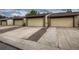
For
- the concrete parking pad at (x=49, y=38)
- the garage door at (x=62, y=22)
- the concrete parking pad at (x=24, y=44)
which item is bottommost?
the concrete parking pad at (x=24, y=44)

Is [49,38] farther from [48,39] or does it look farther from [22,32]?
[22,32]

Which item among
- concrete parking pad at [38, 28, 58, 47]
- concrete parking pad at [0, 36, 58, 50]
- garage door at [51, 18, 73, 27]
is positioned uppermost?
garage door at [51, 18, 73, 27]

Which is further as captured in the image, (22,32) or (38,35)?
(22,32)

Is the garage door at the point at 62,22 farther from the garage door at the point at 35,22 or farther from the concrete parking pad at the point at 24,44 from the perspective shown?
the concrete parking pad at the point at 24,44

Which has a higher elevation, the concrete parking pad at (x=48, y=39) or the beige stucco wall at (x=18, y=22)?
the beige stucco wall at (x=18, y=22)

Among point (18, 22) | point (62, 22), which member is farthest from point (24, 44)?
point (62, 22)

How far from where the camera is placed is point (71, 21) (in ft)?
6.21

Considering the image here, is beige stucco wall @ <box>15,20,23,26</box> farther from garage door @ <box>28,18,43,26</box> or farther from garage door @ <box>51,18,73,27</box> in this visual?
garage door @ <box>51,18,73,27</box>

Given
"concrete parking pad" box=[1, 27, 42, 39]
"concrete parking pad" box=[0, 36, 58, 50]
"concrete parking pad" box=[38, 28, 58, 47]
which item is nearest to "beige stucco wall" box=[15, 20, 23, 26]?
"concrete parking pad" box=[1, 27, 42, 39]

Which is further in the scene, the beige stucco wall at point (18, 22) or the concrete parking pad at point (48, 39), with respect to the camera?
the beige stucco wall at point (18, 22)

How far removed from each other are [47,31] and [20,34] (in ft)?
1.53

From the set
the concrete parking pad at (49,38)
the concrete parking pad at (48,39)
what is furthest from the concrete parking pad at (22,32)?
the concrete parking pad at (49,38)
